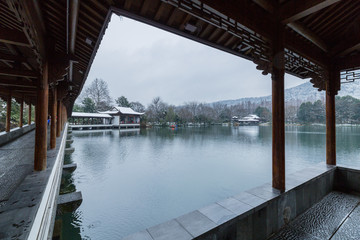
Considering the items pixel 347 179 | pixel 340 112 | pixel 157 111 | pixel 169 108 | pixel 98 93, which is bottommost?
pixel 347 179

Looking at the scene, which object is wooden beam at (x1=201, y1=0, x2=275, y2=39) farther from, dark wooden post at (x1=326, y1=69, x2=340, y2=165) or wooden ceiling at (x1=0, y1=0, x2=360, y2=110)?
dark wooden post at (x1=326, y1=69, x2=340, y2=165)

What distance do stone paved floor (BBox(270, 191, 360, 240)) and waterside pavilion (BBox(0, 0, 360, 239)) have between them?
0.12 metres

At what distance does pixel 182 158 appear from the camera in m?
8.30

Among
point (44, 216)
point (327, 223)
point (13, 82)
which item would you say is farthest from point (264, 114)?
point (44, 216)

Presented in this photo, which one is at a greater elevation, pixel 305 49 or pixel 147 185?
pixel 305 49

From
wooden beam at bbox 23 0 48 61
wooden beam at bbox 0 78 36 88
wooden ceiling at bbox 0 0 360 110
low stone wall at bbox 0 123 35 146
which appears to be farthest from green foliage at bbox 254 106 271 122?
wooden beam at bbox 23 0 48 61

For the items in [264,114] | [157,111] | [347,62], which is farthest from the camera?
[264,114]

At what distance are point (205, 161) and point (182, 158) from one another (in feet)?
3.98

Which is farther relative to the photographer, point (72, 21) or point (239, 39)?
point (239, 39)

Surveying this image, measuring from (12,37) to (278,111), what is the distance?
3.54 m

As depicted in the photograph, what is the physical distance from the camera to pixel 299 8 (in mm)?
1816

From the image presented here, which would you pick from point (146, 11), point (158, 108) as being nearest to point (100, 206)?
point (146, 11)

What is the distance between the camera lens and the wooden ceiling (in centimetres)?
162

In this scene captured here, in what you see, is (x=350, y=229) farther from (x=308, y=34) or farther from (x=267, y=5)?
(x=267, y=5)
